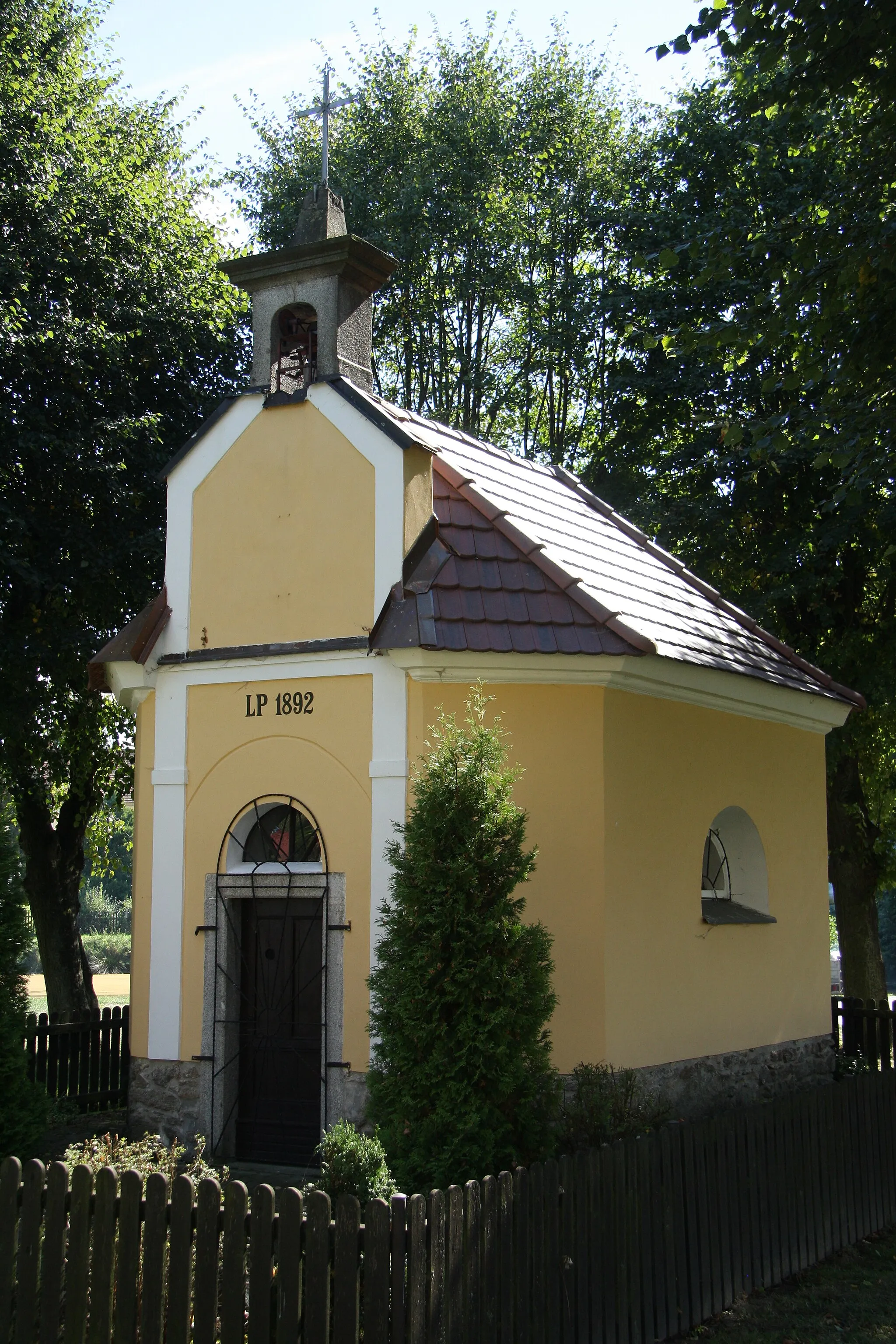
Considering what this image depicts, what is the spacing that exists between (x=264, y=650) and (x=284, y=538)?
940 millimetres

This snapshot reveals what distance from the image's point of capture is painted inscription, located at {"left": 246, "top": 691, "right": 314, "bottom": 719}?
31.2ft

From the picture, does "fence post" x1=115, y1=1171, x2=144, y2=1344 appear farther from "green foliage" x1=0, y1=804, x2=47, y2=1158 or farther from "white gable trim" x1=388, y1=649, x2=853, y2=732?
"white gable trim" x1=388, y1=649, x2=853, y2=732

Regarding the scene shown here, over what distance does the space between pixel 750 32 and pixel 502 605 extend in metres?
4.21

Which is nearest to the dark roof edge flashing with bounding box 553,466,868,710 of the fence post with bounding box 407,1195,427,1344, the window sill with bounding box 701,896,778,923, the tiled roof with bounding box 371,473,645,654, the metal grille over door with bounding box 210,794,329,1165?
the window sill with bounding box 701,896,778,923

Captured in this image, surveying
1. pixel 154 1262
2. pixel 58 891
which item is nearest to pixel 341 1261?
pixel 154 1262

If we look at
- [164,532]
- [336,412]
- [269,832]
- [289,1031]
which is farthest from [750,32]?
[164,532]

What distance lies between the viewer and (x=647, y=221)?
17547mm

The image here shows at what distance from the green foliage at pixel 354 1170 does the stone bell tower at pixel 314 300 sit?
6.18 metres

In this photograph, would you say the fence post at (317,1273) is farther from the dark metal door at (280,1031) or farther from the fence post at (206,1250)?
the dark metal door at (280,1031)

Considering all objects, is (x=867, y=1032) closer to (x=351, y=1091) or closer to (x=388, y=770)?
(x=351, y=1091)

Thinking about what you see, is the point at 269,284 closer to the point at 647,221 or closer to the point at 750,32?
the point at 750,32

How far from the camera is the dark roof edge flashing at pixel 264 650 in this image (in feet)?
30.6

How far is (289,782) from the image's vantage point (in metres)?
9.51

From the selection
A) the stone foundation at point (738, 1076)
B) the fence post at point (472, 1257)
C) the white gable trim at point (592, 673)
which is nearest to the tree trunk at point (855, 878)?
the stone foundation at point (738, 1076)
